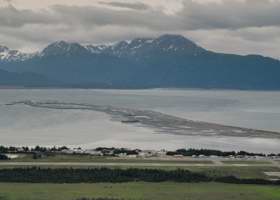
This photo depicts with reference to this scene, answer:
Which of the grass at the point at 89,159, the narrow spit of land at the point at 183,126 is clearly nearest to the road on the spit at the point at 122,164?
the grass at the point at 89,159

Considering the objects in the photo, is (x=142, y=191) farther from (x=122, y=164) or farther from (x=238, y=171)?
(x=122, y=164)

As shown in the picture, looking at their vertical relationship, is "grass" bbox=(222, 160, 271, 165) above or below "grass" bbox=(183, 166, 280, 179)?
above

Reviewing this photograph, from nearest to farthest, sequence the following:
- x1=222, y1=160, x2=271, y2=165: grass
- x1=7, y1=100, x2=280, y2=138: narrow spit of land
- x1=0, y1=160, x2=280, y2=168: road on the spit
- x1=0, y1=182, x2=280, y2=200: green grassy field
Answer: x1=0, y1=182, x2=280, y2=200: green grassy field → x1=0, y1=160, x2=280, y2=168: road on the spit → x1=222, y1=160, x2=271, y2=165: grass → x1=7, y1=100, x2=280, y2=138: narrow spit of land

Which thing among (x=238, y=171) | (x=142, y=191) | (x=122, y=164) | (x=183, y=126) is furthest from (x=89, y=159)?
(x=183, y=126)

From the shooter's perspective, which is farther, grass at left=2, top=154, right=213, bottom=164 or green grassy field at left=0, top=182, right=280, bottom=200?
grass at left=2, top=154, right=213, bottom=164

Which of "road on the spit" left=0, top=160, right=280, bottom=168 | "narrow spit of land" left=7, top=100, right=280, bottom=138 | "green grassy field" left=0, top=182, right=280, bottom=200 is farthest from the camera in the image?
"narrow spit of land" left=7, top=100, right=280, bottom=138

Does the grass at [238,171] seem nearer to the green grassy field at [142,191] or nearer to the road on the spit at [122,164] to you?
the road on the spit at [122,164]

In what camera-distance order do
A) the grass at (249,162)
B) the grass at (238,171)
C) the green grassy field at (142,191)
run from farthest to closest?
the grass at (249,162)
the grass at (238,171)
the green grassy field at (142,191)

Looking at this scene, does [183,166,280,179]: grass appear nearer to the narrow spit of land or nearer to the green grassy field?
the green grassy field

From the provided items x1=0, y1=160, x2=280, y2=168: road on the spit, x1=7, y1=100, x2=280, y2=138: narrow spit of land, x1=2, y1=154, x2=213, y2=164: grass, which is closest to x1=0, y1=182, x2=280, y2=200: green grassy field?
x1=0, y1=160, x2=280, y2=168: road on the spit
